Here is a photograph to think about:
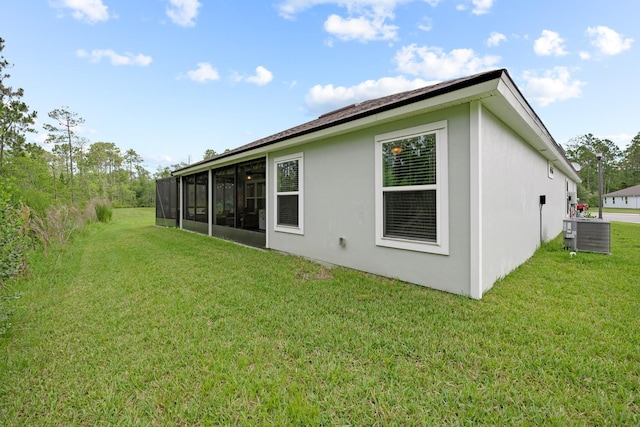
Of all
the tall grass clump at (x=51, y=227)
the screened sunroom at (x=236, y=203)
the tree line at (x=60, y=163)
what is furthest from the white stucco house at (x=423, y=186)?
the tall grass clump at (x=51, y=227)

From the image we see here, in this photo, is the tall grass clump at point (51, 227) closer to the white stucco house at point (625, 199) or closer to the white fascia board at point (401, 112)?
the white fascia board at point (401, 112)

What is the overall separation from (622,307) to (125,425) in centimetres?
482

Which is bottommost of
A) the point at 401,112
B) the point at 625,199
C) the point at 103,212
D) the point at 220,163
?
the point at 103,212

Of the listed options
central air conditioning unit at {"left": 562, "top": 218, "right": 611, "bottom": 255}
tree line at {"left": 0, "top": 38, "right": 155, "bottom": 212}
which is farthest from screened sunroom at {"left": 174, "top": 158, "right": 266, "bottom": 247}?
central air conditioning unit at {"left": 562, "top": 218, "right": 611, "bottom": 255}

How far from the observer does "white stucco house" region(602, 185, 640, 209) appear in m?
35.7

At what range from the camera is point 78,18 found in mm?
8039

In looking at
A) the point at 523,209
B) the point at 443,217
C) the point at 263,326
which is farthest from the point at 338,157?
the point at 523,209

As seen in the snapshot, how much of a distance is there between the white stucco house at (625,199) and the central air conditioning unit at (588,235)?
4581cm

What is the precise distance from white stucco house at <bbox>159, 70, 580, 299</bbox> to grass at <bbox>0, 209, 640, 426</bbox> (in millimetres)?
503

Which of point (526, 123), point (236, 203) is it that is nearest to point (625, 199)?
point (526, 123)

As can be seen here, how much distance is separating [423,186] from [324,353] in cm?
262

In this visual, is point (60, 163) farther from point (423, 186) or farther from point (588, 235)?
point (588, 235)

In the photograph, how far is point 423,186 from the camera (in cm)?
384

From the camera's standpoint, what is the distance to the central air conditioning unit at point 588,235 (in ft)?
18.7
